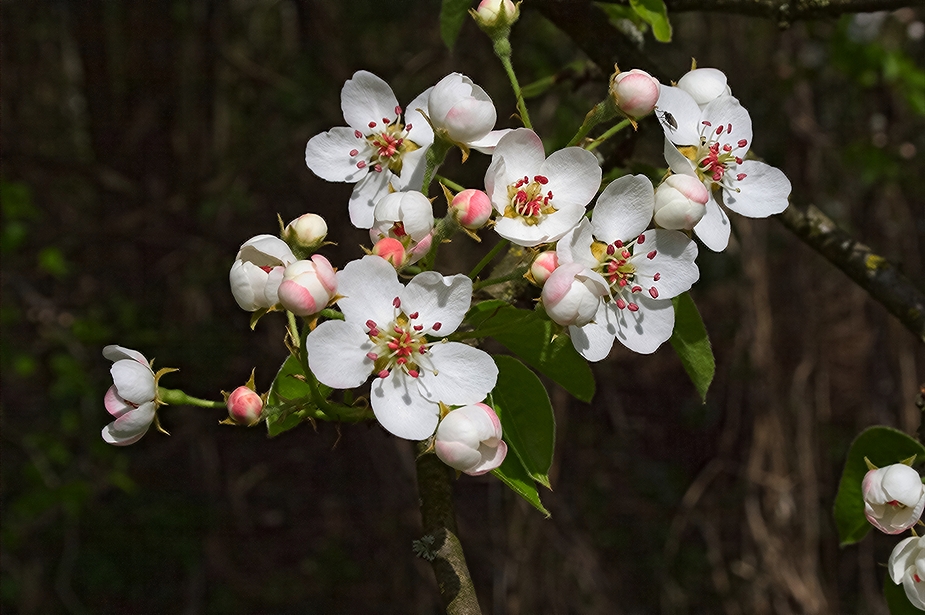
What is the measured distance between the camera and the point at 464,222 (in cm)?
95

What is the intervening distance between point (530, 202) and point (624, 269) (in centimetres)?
16

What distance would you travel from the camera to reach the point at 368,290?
3.17 ft

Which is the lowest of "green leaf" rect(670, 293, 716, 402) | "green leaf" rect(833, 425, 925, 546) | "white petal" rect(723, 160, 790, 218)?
"green leaf" rect(833, 425, 925, 546)

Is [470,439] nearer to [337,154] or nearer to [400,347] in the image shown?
[400,347]

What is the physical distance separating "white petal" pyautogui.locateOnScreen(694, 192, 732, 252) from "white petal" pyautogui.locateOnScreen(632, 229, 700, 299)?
2 cm

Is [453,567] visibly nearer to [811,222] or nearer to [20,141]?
[811,222]

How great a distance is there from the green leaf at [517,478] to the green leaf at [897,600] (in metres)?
0.59

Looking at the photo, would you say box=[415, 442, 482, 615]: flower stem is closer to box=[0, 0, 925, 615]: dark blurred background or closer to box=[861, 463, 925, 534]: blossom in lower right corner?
box=[861, 463, 925, 534]: blossom in lower right corner

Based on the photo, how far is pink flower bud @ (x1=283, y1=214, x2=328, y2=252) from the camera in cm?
100

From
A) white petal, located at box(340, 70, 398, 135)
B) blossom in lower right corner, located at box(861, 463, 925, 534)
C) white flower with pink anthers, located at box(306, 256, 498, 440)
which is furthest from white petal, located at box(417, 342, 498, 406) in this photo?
blossom in lower right corner, located at box(861, 463, 925, 534)

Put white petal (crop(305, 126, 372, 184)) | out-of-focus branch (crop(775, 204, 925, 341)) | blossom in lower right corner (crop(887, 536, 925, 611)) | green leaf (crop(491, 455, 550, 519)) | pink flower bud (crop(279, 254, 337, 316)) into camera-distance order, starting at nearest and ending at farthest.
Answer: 1. pink flower bud (crop(279, 254, 337, 316))
2. green leaf (crop(491, 455, 550, 519))
3. blossom in lower right corner (crop(887, 536, 925, 611))
4. white petal (crop(305, 126, 372, 184))
5. out-of-focus branch (crop(775, 204, 925, 341))

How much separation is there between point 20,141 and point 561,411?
8.73ft

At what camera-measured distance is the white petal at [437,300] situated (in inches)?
37.6

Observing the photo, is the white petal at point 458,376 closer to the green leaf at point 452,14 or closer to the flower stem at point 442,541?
the flower stem at point 442,541
